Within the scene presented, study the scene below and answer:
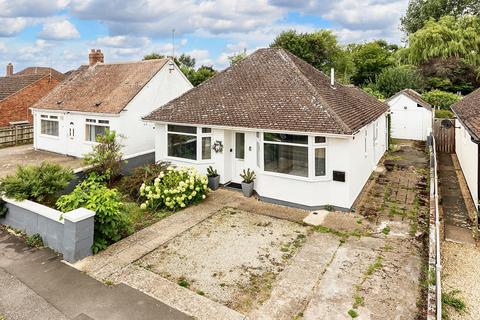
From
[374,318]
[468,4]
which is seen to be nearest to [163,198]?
[374,318]

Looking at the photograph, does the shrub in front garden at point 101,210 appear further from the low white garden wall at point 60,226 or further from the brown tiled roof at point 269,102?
the brown tiled roof at point 269,102

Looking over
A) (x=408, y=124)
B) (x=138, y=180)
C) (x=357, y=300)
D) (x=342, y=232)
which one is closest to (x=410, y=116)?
(x=408, y=124)

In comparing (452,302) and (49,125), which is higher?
(49,125)

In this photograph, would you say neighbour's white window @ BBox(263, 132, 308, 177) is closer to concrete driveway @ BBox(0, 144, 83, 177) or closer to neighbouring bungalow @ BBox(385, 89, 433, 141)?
concrete driveway @ BBox(0, 144, 83, 177)

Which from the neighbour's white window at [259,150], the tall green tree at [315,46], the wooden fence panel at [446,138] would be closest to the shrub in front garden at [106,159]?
the neighbour's white window at [259,150]

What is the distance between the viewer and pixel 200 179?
34.5ft

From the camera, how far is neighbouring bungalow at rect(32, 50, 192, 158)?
16.0m

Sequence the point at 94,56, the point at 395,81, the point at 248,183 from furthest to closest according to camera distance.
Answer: the point at 395,81
the point at 94,56
the point at 248,183

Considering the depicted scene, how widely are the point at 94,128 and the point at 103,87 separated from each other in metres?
2.71

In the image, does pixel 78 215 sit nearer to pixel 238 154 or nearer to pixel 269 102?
pixel 238 154

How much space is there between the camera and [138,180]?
11.1 m

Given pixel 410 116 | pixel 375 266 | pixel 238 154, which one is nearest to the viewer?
pixel 375 266

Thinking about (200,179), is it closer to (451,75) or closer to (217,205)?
(217,205)

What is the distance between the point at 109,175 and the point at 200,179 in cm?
396
